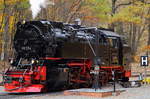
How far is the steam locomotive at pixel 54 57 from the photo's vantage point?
52.1ft

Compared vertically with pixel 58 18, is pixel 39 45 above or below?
below

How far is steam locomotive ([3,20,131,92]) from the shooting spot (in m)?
15.9

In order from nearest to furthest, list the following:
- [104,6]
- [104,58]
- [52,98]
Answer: [52,98], [104,58], [104,6]

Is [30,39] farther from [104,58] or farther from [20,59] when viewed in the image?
[104,58]

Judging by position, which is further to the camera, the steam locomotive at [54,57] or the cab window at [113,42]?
the cab window at [113,42]

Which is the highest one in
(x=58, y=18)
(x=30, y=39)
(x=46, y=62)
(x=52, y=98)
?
(x=58, y=18)

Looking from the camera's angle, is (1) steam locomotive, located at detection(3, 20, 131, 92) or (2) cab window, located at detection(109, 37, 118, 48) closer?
(1) steam locomotive, located at detection(3, 20, 131, 92)

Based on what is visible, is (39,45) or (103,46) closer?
(39,45)

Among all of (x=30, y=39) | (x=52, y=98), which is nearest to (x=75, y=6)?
(x=30, y=39)

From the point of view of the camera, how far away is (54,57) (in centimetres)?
1652

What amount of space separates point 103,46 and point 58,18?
52.7ft

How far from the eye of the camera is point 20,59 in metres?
16.8

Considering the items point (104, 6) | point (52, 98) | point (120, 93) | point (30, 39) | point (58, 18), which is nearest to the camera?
point (52, 98)

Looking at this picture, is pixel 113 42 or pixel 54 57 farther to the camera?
pixel 113 42
